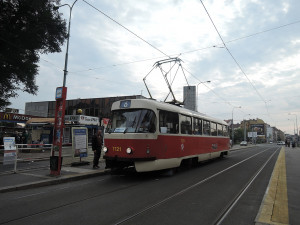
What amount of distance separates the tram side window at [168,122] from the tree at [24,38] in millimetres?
10614

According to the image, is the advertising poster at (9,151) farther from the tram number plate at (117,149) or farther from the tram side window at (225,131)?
the tram side window at (225,131)

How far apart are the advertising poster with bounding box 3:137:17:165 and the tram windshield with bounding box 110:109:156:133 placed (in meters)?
4.18

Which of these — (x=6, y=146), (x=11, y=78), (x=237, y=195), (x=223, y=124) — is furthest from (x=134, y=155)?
(x=11, y=78)

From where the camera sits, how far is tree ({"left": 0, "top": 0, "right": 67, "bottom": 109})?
47.7 feet

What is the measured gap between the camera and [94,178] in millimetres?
9125

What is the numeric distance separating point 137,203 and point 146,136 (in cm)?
293

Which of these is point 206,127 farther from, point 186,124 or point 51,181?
point 51,181

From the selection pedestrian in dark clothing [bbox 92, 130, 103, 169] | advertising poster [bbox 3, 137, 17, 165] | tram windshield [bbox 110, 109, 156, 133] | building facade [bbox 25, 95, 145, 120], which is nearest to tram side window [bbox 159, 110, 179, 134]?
tram windshield [bbox 110, 109, 156, 133]

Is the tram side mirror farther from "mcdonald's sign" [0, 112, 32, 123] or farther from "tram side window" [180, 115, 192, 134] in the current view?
"mcdonald's sign" [0, 112, 32, 123]

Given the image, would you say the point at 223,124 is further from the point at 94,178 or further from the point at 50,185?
the point at 50,185

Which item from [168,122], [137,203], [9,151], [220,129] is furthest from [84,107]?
[137,203]

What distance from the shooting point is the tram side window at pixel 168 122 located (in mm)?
8922

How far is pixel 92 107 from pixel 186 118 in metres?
36.3

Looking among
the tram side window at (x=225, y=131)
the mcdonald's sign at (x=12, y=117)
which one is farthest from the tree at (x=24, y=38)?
the tram side window at (x=225, y=131)
